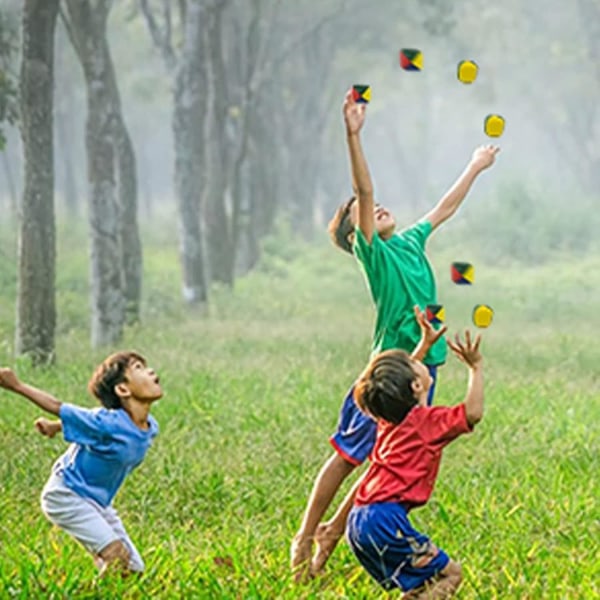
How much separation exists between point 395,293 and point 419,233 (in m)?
0.45

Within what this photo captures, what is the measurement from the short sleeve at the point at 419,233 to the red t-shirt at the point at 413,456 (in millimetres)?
1259

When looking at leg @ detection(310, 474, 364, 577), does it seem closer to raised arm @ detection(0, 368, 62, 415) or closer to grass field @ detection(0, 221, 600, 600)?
grass field @ detection(0, 221, 600, 600)

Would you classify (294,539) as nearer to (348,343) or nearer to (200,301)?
(348,343)

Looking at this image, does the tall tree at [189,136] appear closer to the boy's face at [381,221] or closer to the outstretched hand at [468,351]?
the boy's face at [381,221]

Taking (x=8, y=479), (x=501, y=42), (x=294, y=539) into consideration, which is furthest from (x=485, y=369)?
(x=501, y=42)

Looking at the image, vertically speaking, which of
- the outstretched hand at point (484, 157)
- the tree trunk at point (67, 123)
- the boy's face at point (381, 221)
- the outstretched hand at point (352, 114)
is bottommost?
the tree trunk at point (67, 123)

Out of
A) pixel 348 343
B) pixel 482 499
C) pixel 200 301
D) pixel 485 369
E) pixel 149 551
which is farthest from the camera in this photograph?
pixel 200 301

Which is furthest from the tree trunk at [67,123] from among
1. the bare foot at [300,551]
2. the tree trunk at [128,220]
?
the bare foot at [300,551]

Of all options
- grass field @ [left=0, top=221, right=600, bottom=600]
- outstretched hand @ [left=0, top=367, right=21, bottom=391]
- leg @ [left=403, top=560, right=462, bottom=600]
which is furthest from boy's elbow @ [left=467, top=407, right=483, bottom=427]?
outstretched hand @ [left=0, top=367, right=21, bottom=391]

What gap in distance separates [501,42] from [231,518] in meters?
37.1

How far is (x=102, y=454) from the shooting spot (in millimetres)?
5285

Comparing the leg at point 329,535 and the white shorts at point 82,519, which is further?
the leg at point 329,535

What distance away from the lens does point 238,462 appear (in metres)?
8.20

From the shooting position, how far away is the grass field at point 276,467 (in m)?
5.46
